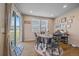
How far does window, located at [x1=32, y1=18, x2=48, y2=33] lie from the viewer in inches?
95.7

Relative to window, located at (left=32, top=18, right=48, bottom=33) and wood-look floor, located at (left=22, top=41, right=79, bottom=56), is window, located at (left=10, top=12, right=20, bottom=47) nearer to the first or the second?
wood-look floor, located at (left=22, top=41, right=79, bottom=56)

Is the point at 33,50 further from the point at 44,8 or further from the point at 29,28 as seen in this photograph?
the point at 44,8

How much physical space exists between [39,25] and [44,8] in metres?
0.31

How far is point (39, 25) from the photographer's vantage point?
2.47 metres

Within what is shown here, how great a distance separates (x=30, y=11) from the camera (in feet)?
7.86

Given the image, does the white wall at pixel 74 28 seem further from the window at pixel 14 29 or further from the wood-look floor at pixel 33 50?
the window at pixel 14 29

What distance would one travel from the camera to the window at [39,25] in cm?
243

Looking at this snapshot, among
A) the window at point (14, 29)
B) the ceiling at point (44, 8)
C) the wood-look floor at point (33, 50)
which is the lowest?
the wood-look floor at point (33, 50)

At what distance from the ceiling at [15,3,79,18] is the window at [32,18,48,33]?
0.11 m

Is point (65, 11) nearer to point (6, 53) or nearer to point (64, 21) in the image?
point (64, 21)

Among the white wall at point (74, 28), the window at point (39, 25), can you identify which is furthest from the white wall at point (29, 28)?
the white wall at point (74, 28)

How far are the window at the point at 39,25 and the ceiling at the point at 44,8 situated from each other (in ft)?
0.35

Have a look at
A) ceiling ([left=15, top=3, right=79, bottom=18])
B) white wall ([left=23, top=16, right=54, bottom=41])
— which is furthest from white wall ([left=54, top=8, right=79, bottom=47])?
white wall ([left=23, top=16, right=54, bottom=41])

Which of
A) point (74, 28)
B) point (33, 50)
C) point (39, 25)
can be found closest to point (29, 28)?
point (39, 25)
